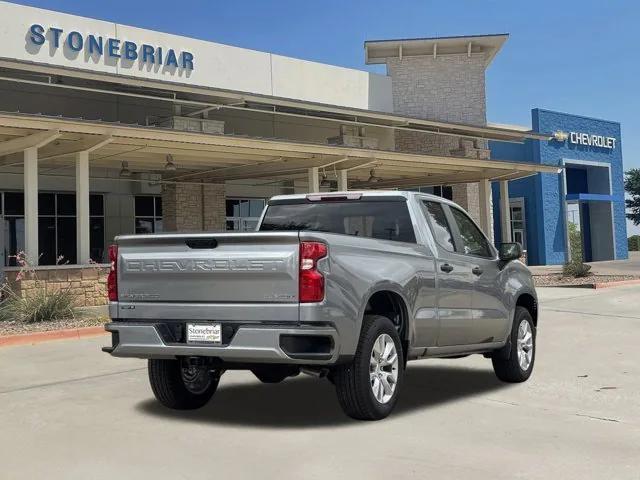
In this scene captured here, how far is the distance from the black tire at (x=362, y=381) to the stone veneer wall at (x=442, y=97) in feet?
85.0

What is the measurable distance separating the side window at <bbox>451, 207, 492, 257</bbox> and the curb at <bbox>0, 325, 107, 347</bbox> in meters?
7.40

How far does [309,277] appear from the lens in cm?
552

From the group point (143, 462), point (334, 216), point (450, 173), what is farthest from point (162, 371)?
point (450, 173)

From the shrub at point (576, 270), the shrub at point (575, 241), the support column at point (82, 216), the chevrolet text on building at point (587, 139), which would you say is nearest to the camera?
the support column at point (82, 216)

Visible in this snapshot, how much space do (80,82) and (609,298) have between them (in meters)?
16.1

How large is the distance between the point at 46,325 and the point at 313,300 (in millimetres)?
9071

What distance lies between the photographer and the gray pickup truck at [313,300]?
219 inches

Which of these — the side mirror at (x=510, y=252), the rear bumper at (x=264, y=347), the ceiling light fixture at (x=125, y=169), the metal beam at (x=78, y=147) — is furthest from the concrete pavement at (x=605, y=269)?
the rear bumper at (x=264, y=347)

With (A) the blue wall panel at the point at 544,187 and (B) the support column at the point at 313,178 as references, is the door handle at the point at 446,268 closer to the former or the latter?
(B) the support column at the point at 313,178

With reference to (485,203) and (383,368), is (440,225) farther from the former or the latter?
(485,203)

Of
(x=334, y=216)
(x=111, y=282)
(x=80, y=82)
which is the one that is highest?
(x=80, y=82)

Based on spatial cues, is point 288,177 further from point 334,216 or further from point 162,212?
point 334,216

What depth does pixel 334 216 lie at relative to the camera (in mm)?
7359

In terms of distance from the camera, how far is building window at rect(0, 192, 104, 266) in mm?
23125
